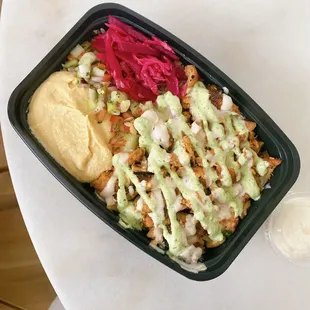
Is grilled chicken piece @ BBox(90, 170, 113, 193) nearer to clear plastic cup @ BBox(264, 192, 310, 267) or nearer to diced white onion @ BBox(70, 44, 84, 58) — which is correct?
diced white onion @ BBox(70, 44, 84, 58)

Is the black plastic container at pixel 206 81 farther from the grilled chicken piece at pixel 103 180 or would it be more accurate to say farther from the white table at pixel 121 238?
the white table at pixel 121 238

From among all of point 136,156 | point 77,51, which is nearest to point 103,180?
point 136,156

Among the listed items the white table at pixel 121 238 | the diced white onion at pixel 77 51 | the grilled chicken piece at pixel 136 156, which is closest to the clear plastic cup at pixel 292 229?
the white table at pixel 121 238

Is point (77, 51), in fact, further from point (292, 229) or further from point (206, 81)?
point (292, 229)

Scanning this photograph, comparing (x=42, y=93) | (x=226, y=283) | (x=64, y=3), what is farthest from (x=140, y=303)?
(x=64, y=3)

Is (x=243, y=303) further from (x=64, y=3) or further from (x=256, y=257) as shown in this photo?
(x=64, y=3)
